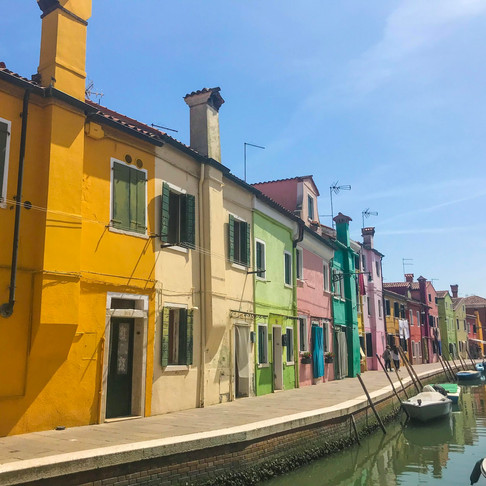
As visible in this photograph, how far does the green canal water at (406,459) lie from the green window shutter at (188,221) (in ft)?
19.0

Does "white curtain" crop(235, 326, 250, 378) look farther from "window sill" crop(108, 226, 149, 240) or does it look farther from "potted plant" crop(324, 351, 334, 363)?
"potted plant" crop(324, 351, 334, 363)

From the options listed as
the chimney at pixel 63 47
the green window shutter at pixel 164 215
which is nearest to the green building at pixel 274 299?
the green window shutter at pixel 164 215

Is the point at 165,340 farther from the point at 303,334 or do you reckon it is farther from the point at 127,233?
the point at 303,334

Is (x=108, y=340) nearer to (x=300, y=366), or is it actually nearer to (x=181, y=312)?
(x=181, y=312)

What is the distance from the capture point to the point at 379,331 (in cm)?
3544

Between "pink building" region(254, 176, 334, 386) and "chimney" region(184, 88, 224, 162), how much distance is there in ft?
22.7

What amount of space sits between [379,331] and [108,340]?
28.4 meters

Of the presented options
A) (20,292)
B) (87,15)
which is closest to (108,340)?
(20,292)

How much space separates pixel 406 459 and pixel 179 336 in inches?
265

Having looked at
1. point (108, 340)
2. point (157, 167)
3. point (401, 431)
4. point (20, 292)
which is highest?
point (157, 167)

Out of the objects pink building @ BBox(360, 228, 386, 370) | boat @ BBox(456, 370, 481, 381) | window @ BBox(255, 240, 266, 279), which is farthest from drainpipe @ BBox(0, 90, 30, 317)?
boat @ BBox(456, 370, 481, 381)

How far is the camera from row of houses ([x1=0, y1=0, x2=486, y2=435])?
337 inches

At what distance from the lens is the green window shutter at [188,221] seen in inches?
495

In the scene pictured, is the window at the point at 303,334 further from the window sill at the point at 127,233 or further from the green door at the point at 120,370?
the window sill at the point at 127,233
